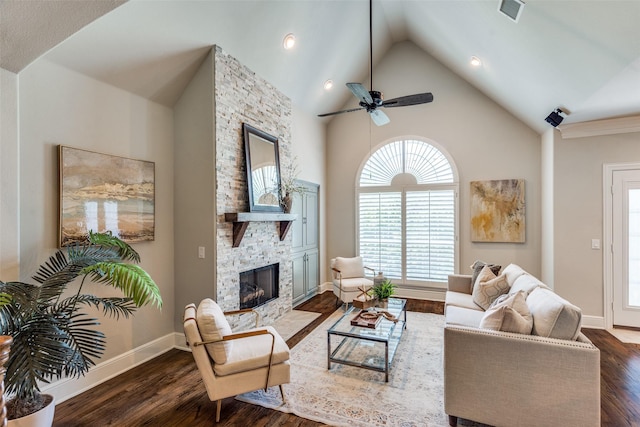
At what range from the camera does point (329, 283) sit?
644 cm

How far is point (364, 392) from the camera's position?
2.68 metres

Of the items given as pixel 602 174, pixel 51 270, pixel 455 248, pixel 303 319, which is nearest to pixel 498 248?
pixel 455 248

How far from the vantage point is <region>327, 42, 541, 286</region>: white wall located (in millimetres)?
5137

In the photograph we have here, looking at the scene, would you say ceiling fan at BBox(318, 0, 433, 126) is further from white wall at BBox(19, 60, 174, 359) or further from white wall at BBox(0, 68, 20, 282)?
white wall at BBox(0, 68, 20, 282)

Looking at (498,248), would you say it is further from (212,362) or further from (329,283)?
(212,362)

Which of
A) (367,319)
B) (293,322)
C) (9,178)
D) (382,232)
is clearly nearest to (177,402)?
(367,319)

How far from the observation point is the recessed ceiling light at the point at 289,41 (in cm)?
404

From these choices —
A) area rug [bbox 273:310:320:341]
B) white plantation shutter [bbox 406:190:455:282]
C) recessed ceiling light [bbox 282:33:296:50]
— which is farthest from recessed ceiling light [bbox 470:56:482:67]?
area rug [bbox 273:310:320:341]

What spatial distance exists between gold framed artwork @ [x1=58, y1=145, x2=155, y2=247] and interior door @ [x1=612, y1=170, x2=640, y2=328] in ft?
19.7

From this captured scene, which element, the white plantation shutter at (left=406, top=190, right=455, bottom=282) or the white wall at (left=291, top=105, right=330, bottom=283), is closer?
the white wall at (left=291, top=105, right=330, bottom=283)

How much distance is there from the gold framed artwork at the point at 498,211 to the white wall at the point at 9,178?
19.5ft

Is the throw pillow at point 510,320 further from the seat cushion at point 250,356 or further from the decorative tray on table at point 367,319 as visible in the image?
the seat cushion at point 250,356

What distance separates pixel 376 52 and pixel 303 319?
16.4ft

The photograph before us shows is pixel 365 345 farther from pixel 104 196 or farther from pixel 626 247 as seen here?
pixel 626 247
